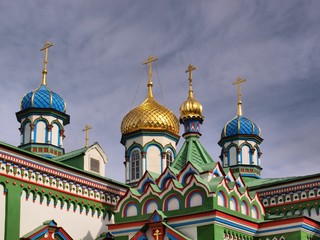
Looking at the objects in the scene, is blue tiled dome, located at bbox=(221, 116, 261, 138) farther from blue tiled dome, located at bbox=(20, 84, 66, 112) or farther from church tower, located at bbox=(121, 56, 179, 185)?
blue tiled dome, located at bbox=(20, 84, 66, 112)

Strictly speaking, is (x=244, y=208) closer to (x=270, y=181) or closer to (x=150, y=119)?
(x=270, y=181)

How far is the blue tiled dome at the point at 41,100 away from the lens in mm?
24797

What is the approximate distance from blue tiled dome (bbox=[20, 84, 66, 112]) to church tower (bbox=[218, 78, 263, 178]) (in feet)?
24.0

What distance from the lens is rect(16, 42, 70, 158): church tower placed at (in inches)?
955

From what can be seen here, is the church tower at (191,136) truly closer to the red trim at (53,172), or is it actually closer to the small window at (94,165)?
the red trim at (53,172)

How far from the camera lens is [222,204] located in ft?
54.9

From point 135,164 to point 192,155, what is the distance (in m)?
6.25

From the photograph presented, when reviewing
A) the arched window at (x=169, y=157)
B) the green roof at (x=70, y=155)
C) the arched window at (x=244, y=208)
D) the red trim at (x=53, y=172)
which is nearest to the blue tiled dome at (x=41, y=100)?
the green roof at (x=70, y=155)

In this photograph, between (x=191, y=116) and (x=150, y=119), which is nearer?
(x=191, y=116)

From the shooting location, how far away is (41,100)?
24.9 metres

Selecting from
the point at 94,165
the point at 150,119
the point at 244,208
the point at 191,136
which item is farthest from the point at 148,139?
the point at 244,208

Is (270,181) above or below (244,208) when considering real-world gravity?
above

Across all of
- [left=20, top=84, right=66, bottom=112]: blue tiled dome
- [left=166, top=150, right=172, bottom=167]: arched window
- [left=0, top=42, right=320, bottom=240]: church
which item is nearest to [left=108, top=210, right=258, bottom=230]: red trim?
[left=0, top=42, right=320, bottom=240]: church

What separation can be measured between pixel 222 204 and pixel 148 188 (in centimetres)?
240
